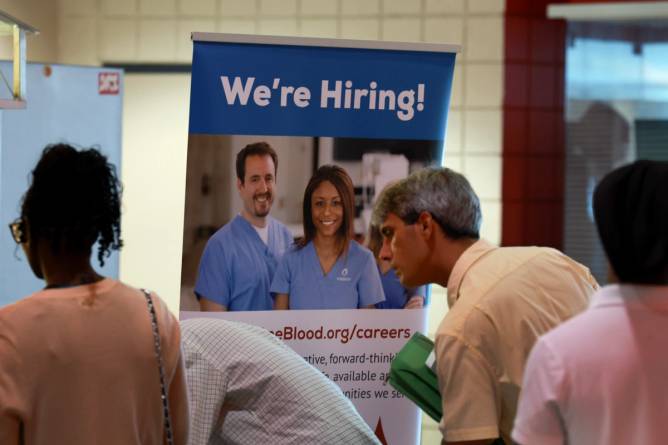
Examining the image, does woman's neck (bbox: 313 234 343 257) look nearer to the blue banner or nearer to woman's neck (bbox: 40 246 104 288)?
the blue banner

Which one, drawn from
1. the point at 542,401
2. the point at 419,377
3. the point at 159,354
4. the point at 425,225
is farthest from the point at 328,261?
the point at 542,401

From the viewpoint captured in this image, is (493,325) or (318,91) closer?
(493,325)

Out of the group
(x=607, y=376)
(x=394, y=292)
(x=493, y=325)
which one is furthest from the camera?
(x=394, y=292)

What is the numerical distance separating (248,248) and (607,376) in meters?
1.76

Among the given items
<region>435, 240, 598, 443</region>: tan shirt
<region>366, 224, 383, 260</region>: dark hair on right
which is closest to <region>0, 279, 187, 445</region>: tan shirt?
<region>435, 240, 598, 443</region>: tan shirt

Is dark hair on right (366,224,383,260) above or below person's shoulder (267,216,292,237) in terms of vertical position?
below

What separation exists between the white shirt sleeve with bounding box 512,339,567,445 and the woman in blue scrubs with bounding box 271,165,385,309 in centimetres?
165

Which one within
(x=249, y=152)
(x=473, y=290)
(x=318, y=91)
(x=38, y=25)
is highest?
(x=38, y=25)

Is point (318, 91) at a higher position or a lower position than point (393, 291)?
higher

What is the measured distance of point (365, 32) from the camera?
486 cm

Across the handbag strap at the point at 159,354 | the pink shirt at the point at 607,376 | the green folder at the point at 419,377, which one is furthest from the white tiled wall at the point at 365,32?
the pink shirt at the point at 607,376

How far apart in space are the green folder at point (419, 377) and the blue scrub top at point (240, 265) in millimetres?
900

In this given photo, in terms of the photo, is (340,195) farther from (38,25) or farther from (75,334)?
(38,25)

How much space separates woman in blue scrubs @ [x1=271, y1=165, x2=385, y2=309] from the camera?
3.08 metres
